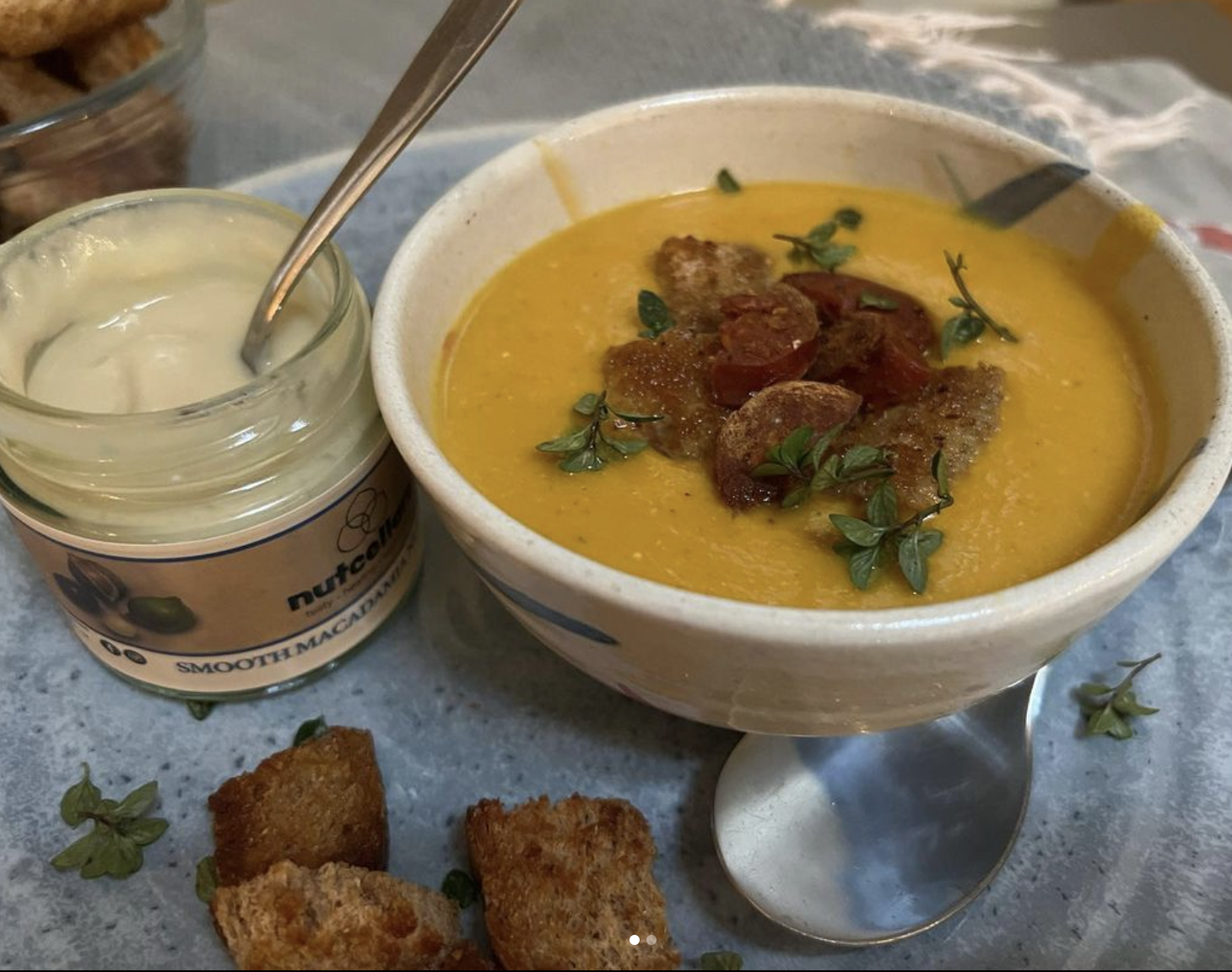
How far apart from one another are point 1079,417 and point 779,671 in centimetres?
55

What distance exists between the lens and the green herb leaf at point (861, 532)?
3.57 feet

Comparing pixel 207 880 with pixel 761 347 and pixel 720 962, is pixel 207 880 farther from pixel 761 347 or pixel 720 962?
pixel 761 347

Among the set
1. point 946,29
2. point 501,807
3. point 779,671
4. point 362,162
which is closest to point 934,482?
point 779,671

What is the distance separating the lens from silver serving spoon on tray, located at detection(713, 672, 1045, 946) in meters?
1.19

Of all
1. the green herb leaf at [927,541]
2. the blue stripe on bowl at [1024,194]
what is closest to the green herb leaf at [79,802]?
the green herb leaf at [927,541]

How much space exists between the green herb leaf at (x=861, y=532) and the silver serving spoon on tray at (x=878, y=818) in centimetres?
31

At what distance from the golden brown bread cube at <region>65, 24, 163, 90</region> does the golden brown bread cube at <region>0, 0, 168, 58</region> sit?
0.03 metres

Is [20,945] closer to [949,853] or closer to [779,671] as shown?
[779,671]

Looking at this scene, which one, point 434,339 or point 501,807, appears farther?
point 434,339

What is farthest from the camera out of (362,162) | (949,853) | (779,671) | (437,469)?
(362,162)

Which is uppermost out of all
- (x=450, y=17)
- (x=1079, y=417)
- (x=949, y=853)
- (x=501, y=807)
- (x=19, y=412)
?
(x=450, y=17)

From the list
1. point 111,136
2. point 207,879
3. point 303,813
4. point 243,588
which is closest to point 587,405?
point 243,588

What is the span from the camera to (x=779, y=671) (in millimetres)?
1010

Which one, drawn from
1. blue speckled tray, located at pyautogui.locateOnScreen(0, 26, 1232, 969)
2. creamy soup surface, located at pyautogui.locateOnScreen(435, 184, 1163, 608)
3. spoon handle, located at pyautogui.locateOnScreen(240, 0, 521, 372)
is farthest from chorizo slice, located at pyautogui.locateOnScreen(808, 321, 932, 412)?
spoon handle, located at pyautogui.locateOnScreen(240, 0, 521, 372)
